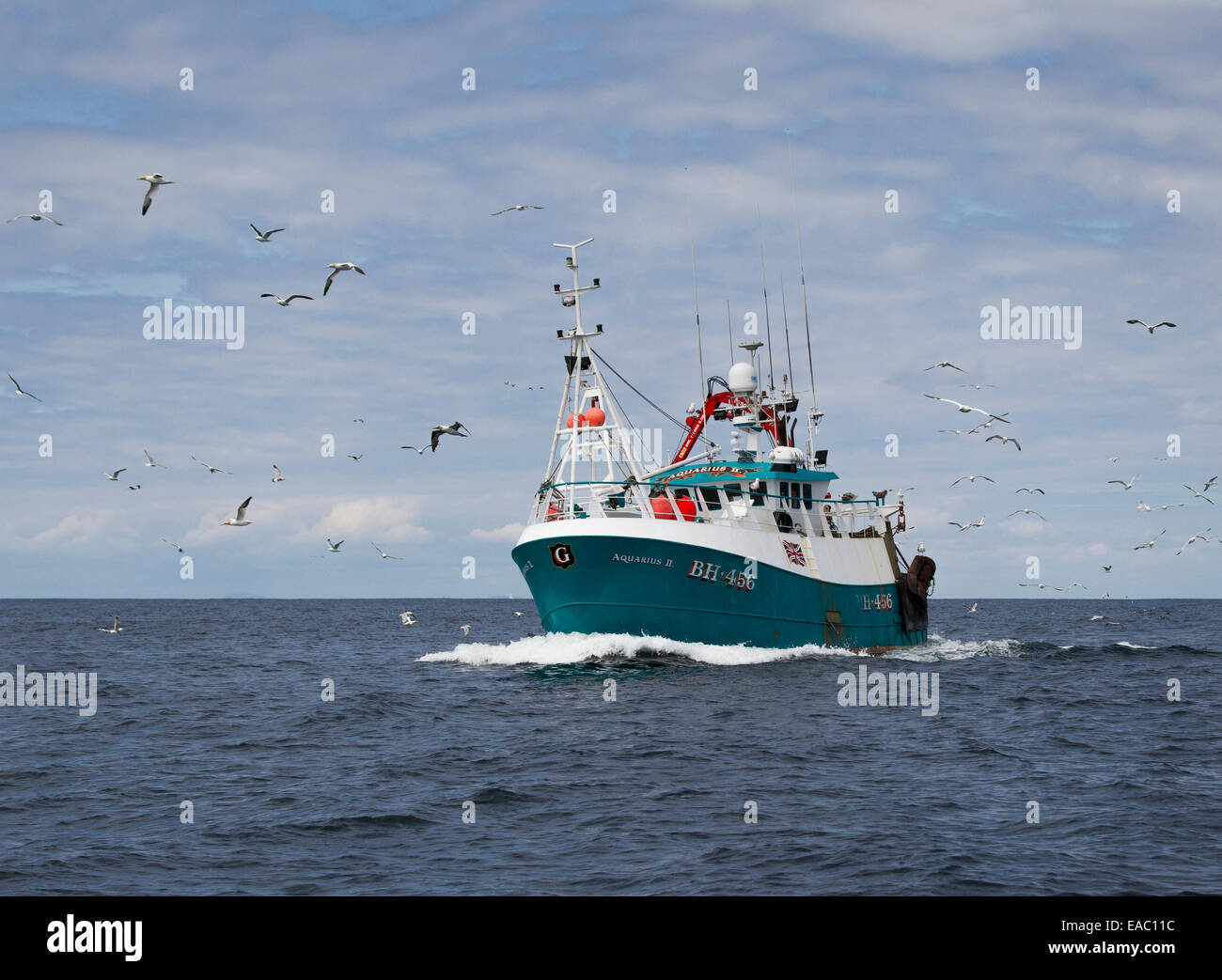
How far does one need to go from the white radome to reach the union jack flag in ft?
27.1

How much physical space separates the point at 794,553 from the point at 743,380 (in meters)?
9.19

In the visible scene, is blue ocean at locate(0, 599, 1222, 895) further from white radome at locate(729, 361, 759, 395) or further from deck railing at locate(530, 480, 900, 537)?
white radome at locate(729, 361, 759, 395)

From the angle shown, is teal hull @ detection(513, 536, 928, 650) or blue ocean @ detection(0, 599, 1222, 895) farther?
teal hull @ detection(513, 536, 928, 650)

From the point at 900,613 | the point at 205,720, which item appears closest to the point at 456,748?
the point at 205,720

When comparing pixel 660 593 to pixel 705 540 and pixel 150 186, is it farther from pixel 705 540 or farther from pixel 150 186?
pixel 150 186

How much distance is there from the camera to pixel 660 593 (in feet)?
114

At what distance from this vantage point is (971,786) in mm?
18625

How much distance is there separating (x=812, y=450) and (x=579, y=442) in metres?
12.1

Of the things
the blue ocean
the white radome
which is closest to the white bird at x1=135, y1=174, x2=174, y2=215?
the blue ocean

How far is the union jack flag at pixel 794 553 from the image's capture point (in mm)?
38281

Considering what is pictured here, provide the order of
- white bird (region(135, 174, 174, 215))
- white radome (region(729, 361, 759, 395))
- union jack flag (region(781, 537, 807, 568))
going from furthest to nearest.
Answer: white radome (region(729, 361, 759, 395)) < union jack flag (region(781, 537, 807, 568)) < white bird (region(135, 174, 174, 215))

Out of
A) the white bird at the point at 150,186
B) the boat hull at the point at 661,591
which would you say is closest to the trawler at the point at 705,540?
the boat hull at the point at 661,591

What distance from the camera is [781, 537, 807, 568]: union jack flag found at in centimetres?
3828
